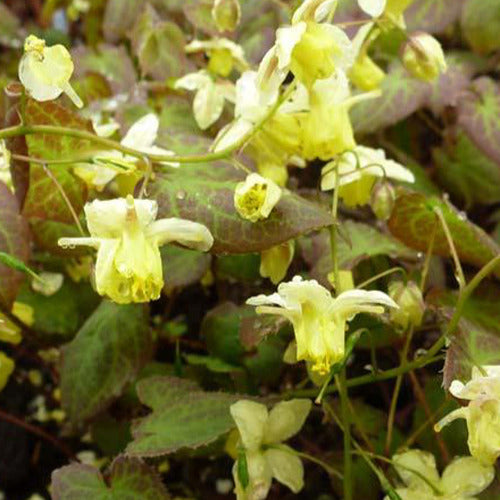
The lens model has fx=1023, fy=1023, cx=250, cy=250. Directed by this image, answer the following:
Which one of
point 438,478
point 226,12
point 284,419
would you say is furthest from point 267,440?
point 226,12

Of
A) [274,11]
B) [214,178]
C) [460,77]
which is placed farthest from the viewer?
[274,11]

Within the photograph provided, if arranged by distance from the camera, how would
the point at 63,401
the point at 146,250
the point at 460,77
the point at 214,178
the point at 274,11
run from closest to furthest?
the point at 146,250
the point at 214,178
the point at 63,401
the point at 460,77
the point at 274,11

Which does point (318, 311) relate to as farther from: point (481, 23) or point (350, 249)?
point (481, 23)

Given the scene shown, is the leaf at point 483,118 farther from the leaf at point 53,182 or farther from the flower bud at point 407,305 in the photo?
the leaf at point 53,182

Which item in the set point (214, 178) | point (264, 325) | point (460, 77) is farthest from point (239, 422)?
point (460, 77)

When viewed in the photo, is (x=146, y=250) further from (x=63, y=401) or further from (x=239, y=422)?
(x=63, y=401)

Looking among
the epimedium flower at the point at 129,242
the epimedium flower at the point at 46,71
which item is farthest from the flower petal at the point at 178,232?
the epimedium flower at the point at 46,71
